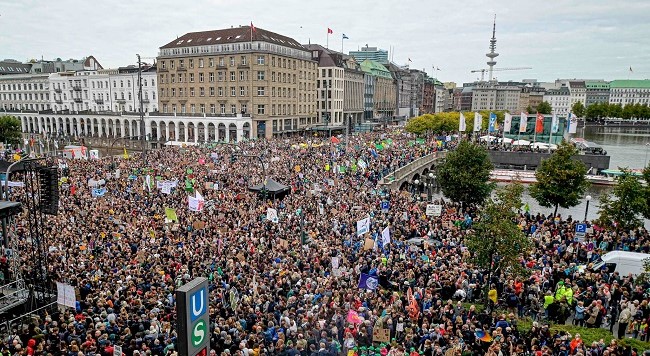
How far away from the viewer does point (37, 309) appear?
1528cm

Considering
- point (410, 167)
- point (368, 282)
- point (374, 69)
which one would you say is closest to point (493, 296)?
point (368, 282)

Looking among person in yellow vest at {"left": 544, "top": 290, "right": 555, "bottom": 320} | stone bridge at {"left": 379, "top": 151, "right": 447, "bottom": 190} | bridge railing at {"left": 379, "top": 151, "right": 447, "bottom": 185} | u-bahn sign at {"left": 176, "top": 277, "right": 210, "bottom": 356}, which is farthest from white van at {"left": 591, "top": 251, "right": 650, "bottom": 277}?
bridge railing at {"left": 379, "top": 151, "right": 447, "bottom": 185}

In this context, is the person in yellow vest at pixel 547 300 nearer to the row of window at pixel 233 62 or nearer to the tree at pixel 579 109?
the row of window at pixel 233 62

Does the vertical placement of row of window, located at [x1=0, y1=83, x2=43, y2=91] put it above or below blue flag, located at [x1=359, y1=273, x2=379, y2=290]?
above

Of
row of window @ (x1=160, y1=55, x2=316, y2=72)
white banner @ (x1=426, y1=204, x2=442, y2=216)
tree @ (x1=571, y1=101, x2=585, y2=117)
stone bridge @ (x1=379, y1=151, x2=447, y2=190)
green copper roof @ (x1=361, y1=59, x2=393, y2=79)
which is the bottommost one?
stone bridge @ (x1=379, y1=151, x2=447, y2=190)

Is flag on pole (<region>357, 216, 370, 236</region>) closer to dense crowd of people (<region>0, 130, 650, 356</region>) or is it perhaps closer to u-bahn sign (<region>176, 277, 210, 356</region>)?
dense crowd of people (<region>0, 130, 650, 356</region>)

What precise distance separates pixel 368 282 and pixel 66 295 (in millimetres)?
10022

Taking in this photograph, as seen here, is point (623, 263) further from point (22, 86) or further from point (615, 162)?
point (22, 86)

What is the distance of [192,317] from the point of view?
6.42 m

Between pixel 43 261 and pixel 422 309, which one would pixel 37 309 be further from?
pixel 422 309

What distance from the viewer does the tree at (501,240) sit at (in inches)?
643

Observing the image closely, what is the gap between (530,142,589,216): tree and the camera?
31484 mm

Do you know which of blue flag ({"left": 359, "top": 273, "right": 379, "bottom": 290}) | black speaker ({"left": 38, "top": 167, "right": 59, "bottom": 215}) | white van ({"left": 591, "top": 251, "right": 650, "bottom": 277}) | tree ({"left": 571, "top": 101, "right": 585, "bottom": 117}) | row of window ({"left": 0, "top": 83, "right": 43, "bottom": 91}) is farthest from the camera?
tree ({"left": 571, "top": 101, "right": 585, "bottom": 117})

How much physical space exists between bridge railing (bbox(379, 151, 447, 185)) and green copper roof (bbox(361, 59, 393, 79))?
63.7 metres
